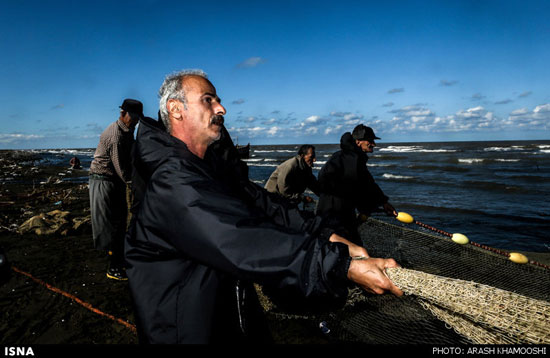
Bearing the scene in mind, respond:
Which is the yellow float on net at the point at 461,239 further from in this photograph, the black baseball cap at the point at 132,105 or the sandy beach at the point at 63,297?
the black baseball cap at the point at 132,105

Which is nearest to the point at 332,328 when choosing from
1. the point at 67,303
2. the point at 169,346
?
the point at 169,346

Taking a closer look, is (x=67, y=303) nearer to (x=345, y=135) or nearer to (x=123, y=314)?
(x=123, y=314)

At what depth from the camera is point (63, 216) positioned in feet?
28.7

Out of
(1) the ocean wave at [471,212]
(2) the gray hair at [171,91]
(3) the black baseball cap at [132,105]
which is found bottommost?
→ (1) the ocean wave at [471,212]

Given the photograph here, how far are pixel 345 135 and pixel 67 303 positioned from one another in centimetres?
560

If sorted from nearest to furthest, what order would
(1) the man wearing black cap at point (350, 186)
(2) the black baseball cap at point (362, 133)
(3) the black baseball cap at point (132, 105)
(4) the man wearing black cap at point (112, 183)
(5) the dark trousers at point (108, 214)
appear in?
(3) the black baseball cap at point (132, 105)
(4) the man wearing black cap at point (112, 183)
(5) the dark trousers at point (108, 214)
(1) the man wearing black cap at point (350, 186)
(2) the black baseball cap at point (362, 133)

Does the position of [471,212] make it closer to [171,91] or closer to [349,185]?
[349,185]

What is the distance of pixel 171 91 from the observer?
1.87 meters

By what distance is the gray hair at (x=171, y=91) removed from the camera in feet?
6.07

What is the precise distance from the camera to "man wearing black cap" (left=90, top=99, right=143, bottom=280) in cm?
475

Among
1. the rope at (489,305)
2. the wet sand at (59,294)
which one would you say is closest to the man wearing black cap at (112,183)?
the wet sand at (59,294)

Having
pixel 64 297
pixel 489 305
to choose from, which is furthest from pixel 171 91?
pixel 64 297

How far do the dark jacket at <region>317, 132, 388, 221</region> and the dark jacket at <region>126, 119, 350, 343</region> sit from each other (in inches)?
180

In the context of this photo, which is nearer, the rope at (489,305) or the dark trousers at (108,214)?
the rope at (489,305)
